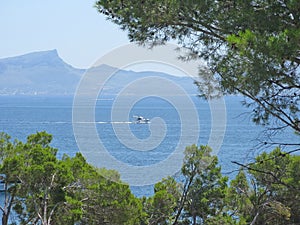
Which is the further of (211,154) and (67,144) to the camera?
(67,144)

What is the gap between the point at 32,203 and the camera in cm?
849

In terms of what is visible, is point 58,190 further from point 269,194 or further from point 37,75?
point 37,75

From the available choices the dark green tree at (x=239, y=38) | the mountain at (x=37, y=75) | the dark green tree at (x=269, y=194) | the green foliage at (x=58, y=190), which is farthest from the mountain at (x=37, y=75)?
the dark green tree at (x=239, y=38)

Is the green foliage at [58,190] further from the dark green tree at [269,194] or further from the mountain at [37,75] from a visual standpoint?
the mountain at [37,75]

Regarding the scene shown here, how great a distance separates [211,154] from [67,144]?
897 inches

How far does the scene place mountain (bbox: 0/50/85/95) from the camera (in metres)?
110

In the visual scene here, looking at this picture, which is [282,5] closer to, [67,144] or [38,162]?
[38,162]

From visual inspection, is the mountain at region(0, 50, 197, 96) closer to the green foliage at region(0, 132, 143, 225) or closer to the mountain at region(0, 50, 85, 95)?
the mountain at region(0, 50, 85, 95)

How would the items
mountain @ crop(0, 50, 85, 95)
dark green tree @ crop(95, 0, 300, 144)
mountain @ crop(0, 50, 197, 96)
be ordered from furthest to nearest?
mountain @ crop(0, 50, 85, 95) → mountain @ crop(0, 50, 197, 96) → dark green tree @ crop(95, 0, 300, 144)

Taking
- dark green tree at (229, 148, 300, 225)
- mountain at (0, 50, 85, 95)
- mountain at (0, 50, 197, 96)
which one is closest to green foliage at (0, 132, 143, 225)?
dark green tree at (229, 148, 300, 225)

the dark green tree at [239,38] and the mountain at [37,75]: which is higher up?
the mountain at [37,75]

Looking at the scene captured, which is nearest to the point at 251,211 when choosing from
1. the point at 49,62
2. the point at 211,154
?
the point at 211,154

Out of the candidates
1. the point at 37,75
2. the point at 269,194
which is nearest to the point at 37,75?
the point at 37,75

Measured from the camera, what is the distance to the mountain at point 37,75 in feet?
362
